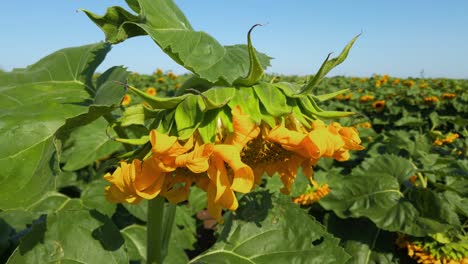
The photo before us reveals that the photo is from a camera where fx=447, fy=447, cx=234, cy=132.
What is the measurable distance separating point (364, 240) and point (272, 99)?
191 cm

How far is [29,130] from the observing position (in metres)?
1.01

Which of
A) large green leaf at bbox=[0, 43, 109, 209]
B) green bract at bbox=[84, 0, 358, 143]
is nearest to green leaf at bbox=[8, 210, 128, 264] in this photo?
large green leaf at bbox=[0, 43, 109, 209]

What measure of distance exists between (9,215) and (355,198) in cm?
184

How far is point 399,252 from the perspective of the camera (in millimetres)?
2658

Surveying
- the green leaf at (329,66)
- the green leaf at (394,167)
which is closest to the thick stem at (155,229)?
the green leaf at (329,66)

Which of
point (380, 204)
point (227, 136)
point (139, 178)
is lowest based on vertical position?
point (380, 204)

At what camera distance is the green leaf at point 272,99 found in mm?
960

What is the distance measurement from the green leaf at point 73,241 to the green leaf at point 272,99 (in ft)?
2.26

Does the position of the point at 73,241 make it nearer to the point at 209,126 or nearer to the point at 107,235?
the point at 107,235

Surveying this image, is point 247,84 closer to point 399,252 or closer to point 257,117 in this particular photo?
point 257,117

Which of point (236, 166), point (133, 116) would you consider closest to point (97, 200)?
point (133, 116)

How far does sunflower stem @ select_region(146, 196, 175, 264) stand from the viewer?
133cm

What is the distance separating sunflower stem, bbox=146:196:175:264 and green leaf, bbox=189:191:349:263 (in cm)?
13

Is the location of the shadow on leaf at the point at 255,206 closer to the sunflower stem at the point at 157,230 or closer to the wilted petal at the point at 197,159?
the sunflower stem at the point at 157,230
